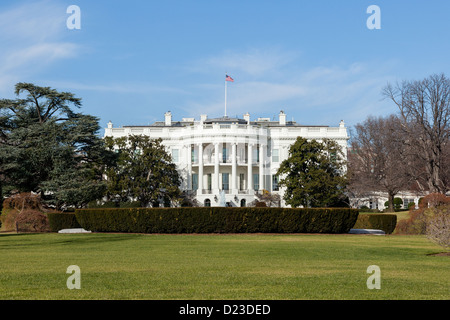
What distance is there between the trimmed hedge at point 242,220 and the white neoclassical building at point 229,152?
31.0 metres

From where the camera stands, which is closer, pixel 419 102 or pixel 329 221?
pixel 329 221

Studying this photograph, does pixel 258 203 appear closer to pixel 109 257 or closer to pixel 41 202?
pixel 41 202

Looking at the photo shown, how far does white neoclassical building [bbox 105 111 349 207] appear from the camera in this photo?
6725 cm

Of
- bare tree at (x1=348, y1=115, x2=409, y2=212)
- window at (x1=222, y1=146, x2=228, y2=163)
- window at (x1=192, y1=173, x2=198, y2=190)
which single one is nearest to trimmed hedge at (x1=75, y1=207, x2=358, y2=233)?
bare tree at (x1=348, y1=115, x2=409, y2=212)

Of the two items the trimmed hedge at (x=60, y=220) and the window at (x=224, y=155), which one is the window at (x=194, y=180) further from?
the trimmed hedge at (x=60, y=220)

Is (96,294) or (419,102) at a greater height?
(419,102)

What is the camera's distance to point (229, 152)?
6938 cm

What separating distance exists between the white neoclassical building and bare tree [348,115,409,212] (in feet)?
21.9

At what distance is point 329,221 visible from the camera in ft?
112

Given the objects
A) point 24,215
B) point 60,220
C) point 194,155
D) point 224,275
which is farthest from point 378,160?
point 224,275

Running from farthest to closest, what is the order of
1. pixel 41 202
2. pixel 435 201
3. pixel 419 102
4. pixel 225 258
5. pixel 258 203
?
pixel 258 203 → pixel 419 102 → pixel 41 202 → pixel 435 201 → pixel 225 258

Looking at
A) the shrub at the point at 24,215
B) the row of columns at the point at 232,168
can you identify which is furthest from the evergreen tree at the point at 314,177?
the shrub at the point at 24,215

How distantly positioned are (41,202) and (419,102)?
118ft
